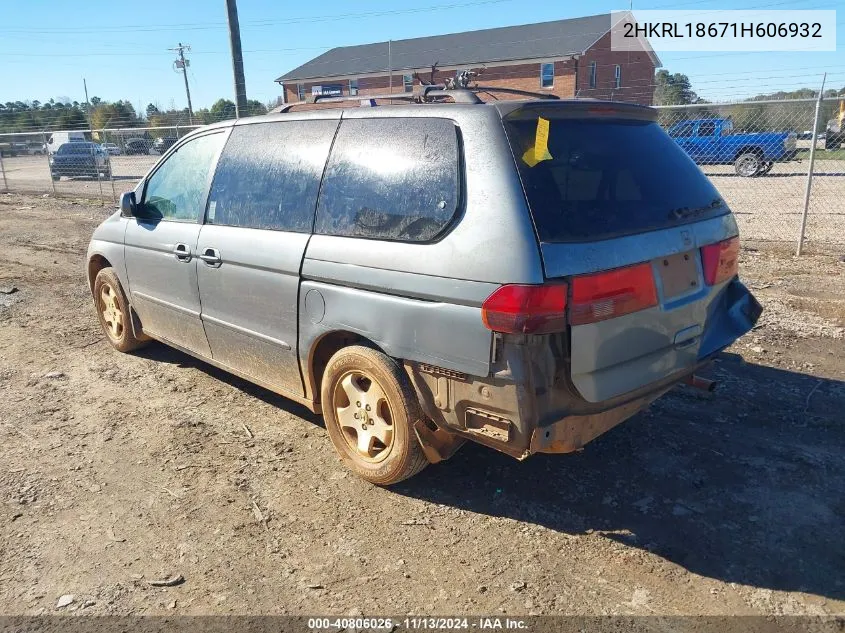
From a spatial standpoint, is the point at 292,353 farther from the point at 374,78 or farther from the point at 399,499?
the point at 374,78

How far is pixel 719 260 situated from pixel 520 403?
1.48 meters

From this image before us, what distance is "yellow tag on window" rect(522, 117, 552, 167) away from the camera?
9.07 ft

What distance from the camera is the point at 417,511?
10.6 feet

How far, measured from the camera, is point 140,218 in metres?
4.85

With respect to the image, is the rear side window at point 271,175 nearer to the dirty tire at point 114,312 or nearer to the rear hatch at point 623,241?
the rear hatch at point 623,241

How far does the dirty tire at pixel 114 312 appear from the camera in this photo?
5.32m

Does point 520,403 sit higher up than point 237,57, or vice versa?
point 237,57

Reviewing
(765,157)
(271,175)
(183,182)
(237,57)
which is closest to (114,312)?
(183,182)

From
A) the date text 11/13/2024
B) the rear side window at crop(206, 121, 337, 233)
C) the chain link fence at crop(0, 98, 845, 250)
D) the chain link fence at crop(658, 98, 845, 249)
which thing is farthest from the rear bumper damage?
the chain link fence at crop(658, 98, 845, 249)

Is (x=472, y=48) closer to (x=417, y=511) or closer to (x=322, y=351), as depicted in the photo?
(x=322, y=351)

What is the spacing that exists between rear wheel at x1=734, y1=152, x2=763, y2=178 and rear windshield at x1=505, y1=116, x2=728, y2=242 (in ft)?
59.4

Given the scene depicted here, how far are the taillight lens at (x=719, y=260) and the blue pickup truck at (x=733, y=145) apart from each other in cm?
1440

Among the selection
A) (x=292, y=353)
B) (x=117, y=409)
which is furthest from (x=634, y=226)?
(x=117, y=409)

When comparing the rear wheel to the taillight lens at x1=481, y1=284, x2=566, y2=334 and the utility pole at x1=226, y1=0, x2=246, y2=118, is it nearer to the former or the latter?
the utility pole at x1=226, y1=0, x2=246, y2=118
